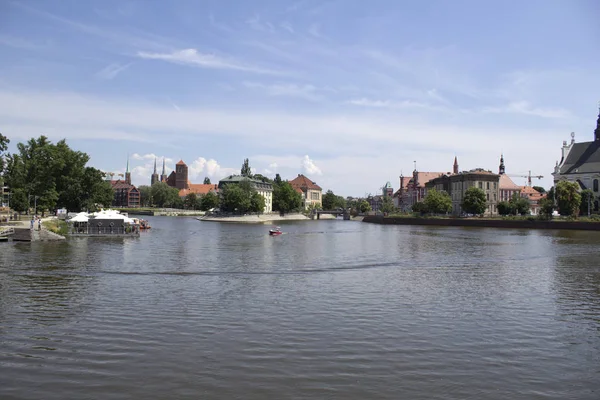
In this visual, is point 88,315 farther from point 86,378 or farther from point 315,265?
point 315,265

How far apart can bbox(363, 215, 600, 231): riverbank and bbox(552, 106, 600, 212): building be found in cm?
2409

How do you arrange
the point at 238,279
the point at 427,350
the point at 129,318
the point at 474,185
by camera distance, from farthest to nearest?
the point at 474,185 < the point at 238,279 < the point at 129,318 < the point at 427,350

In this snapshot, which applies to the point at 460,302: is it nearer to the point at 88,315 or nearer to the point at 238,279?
the point at 238,279

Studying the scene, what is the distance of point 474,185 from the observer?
158 metres

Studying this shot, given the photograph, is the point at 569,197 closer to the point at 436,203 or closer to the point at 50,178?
the point at 436,203

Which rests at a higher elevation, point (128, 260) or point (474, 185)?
point (474, 185)

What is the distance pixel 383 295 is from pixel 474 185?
139 meters

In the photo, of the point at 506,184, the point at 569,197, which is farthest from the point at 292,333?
the point at 506,184

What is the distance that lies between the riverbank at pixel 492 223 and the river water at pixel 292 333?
7675 centimetres

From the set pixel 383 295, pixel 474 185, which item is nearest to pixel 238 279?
pixel 383 295

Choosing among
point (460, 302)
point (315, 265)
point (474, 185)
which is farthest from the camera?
point (474, 185)

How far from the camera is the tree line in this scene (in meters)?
85.9

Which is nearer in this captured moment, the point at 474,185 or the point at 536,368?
the point at 536,368

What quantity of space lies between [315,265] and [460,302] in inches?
692
